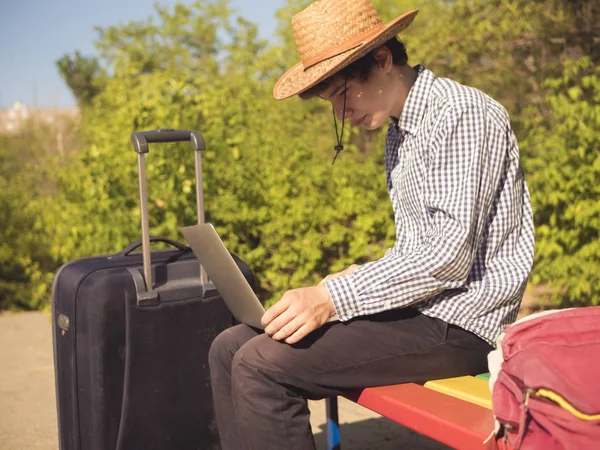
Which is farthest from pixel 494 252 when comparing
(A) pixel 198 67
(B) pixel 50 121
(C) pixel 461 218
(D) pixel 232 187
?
(B) pixel 50 121

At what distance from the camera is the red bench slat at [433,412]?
1.78 meters

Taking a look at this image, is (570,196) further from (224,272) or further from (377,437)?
(224,272)

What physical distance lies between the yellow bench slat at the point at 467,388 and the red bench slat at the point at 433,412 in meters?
0.02

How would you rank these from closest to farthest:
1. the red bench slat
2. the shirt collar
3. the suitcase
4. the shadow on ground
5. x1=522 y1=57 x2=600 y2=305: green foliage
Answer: the red bench slat < the shirt collar < the suitcase < the shadow on ground < x1=522 y1=57 x2=600 y2=305: green foliage

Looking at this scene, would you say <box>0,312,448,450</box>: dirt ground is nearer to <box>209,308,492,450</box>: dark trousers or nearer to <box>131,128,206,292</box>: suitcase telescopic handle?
<box>131,128,206,292</box>: suitcase telescopic handle

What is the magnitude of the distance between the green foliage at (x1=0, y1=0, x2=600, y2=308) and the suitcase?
213cm

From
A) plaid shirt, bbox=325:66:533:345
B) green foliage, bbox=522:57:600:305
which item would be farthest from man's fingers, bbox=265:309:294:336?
green foliage, bbox=522:57:600:305

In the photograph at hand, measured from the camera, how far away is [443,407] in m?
1.92

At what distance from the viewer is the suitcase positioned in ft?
8.36

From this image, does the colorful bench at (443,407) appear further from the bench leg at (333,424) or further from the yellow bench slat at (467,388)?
the bench leg at (333,424)

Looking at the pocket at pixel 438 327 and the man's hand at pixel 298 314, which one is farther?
the pocket at pixel 438 327

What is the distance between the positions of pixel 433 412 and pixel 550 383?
16.2 inches

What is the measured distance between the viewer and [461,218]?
6.37 ft

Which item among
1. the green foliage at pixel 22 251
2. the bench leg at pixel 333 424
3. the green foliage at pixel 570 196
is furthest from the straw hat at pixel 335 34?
the green foliage at pixel 22 251
